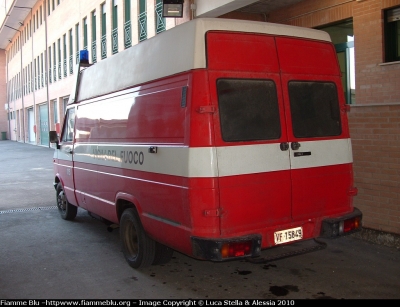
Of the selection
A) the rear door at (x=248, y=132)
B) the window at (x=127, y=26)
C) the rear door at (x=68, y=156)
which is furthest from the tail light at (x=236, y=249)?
the window at (x=127, y=26)

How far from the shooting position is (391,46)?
6.87 m

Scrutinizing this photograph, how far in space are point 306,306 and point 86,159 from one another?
403 centimetres

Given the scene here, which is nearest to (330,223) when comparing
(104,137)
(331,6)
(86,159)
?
(104,137)

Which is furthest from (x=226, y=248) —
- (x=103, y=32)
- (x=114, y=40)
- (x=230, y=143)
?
(x=103, y=32)

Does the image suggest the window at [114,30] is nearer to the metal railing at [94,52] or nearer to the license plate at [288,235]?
the metal railing at [94,52]

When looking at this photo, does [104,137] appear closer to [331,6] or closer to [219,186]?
[219,186]

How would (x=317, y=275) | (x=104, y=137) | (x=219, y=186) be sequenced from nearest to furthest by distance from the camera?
(x=219, y=186)
(x=317, y=275)
(x=104, y=137)

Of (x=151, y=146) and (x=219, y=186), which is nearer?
(x=219, y=186)

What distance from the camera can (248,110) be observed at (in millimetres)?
4379

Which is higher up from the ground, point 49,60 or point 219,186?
point 49,60

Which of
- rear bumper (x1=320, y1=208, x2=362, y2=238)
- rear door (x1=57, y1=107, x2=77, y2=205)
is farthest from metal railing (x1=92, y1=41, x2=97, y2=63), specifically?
rear bumper (x1=320, y1=208, x2=362, y2=238)

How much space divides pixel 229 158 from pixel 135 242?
2.05m

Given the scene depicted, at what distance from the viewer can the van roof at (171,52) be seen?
4273 mm

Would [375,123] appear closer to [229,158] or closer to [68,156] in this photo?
[229,158]
